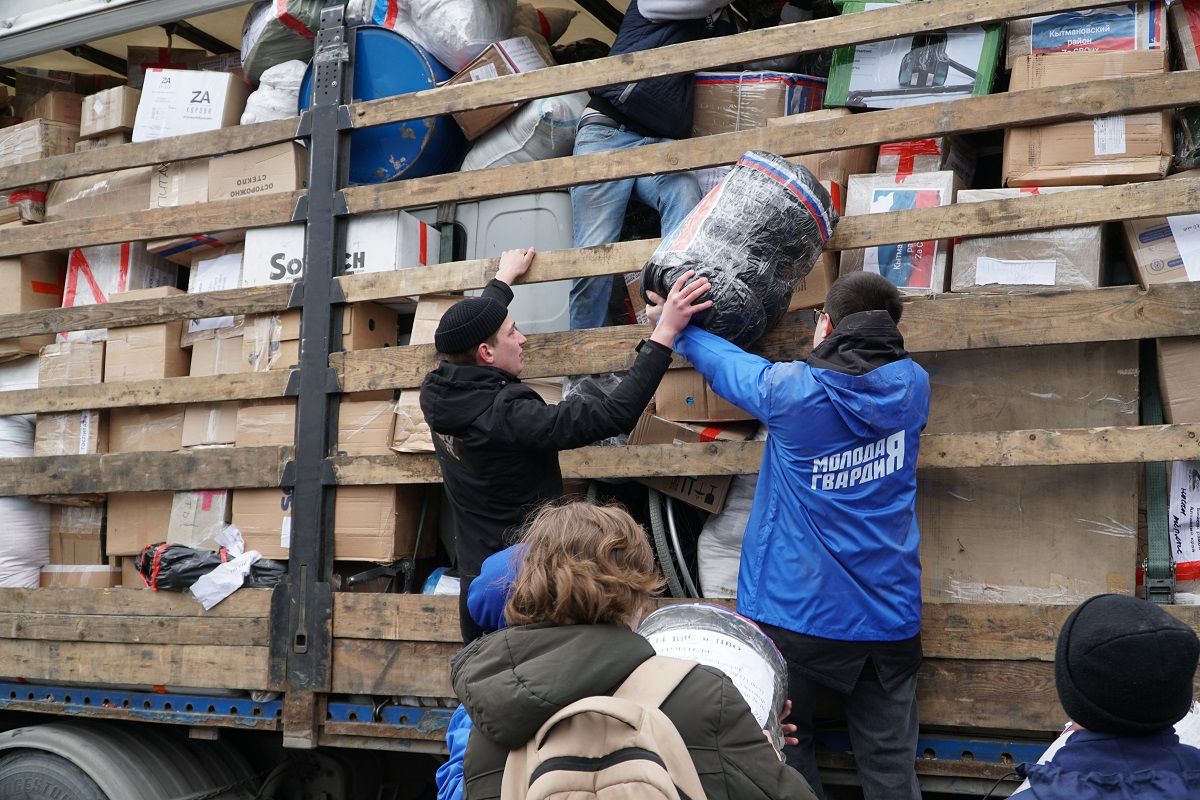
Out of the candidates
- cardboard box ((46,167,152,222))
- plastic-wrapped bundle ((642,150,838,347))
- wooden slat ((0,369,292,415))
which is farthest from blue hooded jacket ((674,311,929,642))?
cardboard box ((46,167,152,222))

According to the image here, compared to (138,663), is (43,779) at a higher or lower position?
lower

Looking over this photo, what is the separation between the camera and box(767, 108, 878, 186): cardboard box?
11.0 ft

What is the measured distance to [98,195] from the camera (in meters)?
4.62

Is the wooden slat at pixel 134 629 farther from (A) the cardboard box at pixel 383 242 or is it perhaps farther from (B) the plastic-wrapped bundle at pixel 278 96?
(B) the plastic-wrapped bundle at pixel 278 96

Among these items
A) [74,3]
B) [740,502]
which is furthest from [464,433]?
[74,3]

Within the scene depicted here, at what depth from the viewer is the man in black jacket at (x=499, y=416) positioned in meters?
3.01

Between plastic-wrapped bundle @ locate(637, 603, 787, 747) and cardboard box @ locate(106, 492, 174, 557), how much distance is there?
7.94 feet

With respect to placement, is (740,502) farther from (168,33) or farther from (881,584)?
(168,33)

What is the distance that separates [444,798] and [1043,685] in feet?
5.36

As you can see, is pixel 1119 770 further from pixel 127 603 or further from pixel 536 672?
pixel 127 603

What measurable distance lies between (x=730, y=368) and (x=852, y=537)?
1.81 ft

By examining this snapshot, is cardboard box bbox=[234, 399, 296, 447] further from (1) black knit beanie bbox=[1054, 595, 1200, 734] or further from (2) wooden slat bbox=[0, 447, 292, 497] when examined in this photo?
(1) black knit beanie bbox=[1054, 595, 1200, 734]

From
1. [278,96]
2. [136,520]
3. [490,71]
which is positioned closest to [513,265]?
[490,71]

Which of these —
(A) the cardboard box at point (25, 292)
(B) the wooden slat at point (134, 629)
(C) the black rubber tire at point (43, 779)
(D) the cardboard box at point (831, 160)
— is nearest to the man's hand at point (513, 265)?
(D) the cardboard box at point (831, 160)
